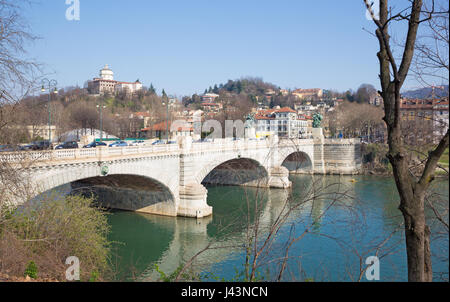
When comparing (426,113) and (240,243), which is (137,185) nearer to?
(240,243)

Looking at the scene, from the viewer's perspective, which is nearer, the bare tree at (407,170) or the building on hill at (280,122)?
the bare tree at (407,170)

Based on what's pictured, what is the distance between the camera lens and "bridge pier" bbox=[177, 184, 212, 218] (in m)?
23.3

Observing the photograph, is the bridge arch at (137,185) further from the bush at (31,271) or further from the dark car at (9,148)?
the bush at (31,271)

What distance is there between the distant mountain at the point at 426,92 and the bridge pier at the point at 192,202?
1900cm

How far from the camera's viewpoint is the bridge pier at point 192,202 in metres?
23.3

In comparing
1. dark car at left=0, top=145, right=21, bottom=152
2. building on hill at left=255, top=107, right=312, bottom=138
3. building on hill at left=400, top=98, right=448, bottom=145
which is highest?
building on hill at left=255, top=107, right=312, bottom=138

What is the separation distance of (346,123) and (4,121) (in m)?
56.4

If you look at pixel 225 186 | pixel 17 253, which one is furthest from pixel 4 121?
pixel 225 186

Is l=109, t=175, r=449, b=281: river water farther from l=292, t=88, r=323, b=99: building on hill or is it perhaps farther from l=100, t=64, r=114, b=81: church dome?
l=292, t=88, r=323, b=99: building on hill

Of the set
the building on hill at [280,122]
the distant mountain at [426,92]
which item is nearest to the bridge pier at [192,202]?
the distant mountain at [426,92]

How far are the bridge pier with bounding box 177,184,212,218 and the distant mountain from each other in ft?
62.3

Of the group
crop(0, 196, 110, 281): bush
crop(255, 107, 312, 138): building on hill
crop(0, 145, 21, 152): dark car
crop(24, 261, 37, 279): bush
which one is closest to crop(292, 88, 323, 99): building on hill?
crop(255, 107, 312, 138): building on hill

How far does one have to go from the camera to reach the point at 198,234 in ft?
67.7

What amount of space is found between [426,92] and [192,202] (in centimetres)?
1937
